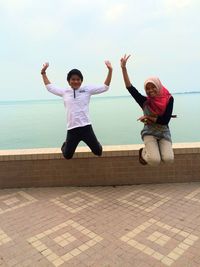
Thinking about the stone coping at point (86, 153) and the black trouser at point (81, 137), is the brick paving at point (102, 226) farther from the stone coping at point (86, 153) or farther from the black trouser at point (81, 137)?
the black trouser at point (81, 137)

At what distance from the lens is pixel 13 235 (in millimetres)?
3596

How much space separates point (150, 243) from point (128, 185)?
1.98 metres

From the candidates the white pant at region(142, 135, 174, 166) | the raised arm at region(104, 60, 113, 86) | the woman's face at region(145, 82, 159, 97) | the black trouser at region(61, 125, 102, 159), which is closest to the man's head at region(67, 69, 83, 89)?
the raised arm at region(104, 60, 113, 86)

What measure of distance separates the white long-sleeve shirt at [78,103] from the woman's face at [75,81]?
72 millimetres

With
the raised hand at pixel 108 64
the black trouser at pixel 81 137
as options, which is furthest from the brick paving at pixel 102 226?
the raised hand at pixel 108 64

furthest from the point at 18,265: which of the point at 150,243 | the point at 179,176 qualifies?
the point at 179,176

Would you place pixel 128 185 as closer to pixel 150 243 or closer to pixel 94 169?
pixel 94 169

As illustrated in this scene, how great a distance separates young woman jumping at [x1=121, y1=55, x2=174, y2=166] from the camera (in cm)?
416

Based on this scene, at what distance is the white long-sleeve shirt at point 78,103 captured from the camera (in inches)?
182

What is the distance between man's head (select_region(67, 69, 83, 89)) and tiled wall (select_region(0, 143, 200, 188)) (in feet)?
4.11

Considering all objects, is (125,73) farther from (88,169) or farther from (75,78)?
(88,169)

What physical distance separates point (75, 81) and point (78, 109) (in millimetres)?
466

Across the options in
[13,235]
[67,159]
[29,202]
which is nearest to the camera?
[13,235]

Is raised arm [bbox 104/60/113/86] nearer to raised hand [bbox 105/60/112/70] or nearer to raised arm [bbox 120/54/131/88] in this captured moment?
raised hand [bbox 105/60/112/70]
